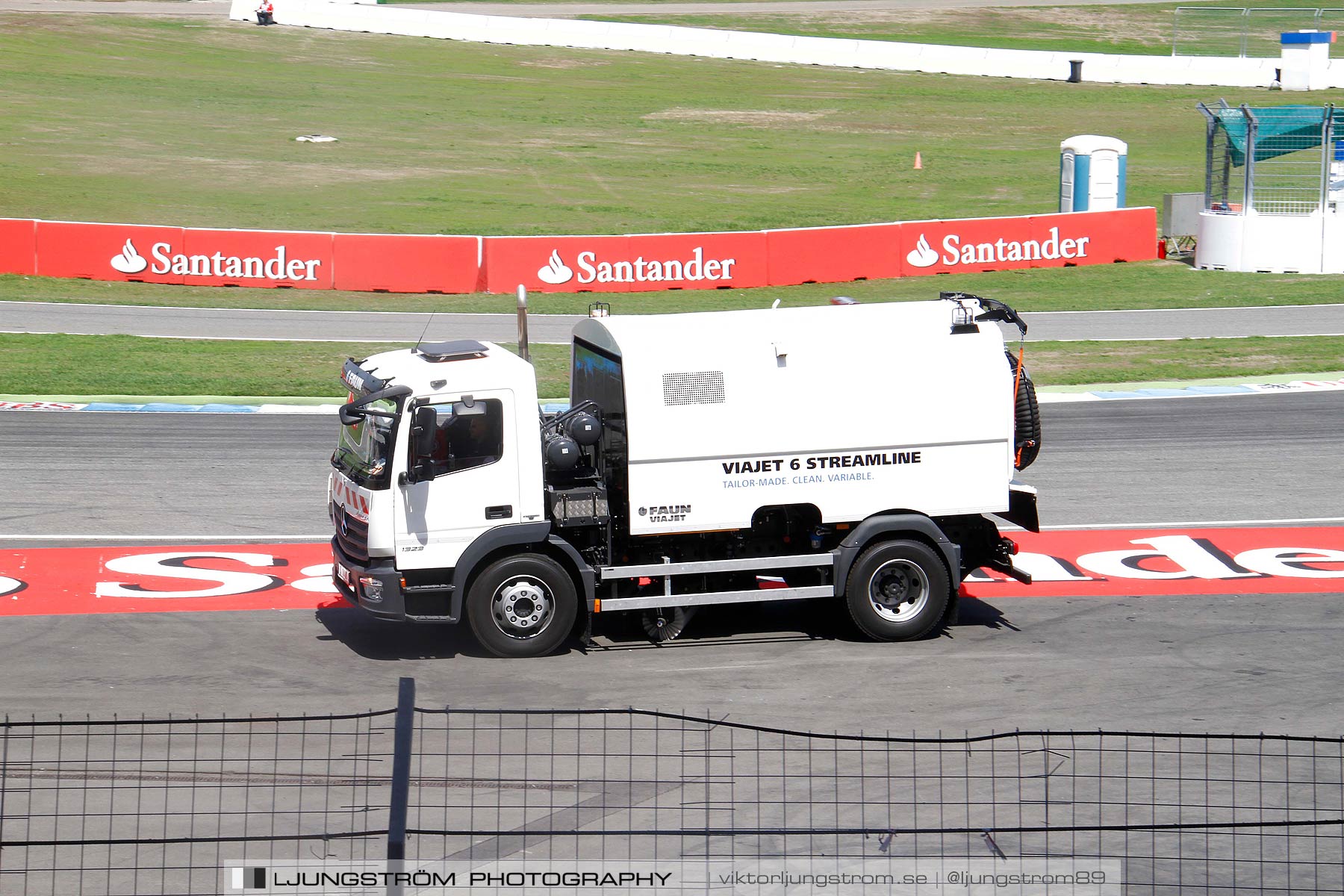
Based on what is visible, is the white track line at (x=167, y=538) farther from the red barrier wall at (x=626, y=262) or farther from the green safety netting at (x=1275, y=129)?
the green safety netting at (x=1275, y=129)

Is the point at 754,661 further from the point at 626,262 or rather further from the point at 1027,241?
the point at 1027,241

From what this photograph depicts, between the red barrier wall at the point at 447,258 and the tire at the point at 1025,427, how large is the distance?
782 inches

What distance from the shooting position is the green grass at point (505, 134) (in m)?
42.1

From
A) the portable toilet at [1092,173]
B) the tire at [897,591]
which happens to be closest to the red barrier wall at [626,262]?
the portable toilet at [1092,173]

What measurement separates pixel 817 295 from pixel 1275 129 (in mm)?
10895

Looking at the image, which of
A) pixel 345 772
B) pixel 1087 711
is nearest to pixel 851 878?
pixel 345 772

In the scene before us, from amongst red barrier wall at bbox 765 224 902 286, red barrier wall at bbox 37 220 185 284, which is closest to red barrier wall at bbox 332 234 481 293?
red barrier wall at bbox 37 220 185 284

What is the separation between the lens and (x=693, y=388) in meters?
12.0

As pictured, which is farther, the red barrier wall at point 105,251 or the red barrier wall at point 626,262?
the red barrier wall at point 626,262

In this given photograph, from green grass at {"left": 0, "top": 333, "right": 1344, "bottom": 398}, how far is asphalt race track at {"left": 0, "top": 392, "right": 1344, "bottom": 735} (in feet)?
20.2

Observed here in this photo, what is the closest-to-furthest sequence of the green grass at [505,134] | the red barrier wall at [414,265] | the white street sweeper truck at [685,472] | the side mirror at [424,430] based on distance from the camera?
the side mirror at [424,430], the white street sweeper truck at [685,472], the red barrier wall at [414,265], the green grass at [505,134]

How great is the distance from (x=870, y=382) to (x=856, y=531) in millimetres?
1213

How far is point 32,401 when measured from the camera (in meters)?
22.2

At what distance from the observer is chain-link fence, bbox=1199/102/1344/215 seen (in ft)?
109
